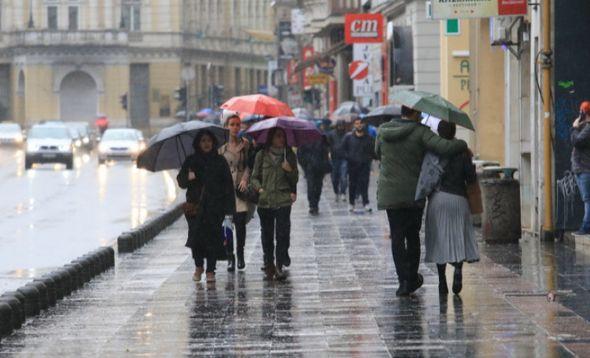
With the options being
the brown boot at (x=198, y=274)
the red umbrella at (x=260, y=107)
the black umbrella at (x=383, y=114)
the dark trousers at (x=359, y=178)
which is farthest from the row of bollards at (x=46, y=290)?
the dark trousers at (x=359, y=178)

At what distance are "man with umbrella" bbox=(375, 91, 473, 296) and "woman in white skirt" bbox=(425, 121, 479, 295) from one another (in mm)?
160

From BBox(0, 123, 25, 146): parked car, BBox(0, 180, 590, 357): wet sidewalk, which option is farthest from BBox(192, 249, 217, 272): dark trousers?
BBox(0, 123, 25, 146): parked car

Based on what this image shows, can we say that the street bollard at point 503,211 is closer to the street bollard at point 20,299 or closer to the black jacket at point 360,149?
the street bollard at point 20,299

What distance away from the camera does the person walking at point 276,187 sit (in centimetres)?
1753

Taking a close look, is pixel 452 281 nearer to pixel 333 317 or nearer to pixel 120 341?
pixel 333 317

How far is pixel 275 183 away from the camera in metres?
17.5

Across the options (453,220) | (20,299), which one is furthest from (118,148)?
(20,299)

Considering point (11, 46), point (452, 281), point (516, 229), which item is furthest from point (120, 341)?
point (11, 46)

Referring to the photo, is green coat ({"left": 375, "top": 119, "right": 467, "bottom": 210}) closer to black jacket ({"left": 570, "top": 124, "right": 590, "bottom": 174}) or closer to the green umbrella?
the green umbrella

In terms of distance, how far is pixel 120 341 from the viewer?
504 inches

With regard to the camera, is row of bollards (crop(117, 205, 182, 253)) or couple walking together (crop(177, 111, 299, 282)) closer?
couple walking together (crop(177, 111, 299, 282))

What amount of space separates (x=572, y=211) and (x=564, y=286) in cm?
538

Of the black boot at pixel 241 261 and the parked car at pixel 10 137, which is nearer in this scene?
the black boot at pixel 241 261

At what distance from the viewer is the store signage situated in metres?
21.9
